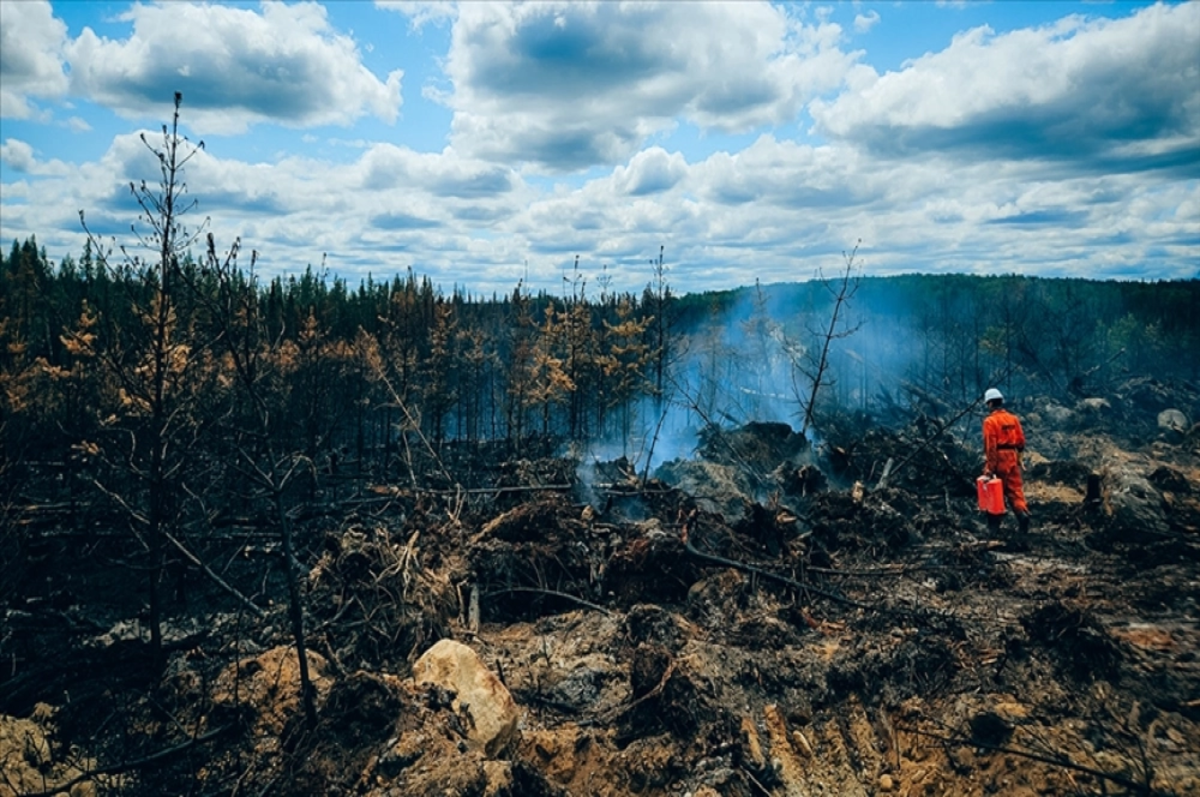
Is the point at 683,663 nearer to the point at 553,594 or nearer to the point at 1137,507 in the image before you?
the point at 553,594

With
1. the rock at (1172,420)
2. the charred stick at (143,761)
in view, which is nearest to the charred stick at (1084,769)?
the charred stick at (143,761)

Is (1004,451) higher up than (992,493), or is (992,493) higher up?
(1004,451)

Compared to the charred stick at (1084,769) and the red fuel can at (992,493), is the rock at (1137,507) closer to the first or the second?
the red fuel can at (992,493)

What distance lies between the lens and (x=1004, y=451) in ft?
30.0

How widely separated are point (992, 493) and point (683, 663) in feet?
18.9

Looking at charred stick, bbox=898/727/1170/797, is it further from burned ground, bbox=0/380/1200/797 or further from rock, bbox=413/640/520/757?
rock, bbox=413/640/520/757

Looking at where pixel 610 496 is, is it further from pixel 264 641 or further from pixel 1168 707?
pixel 1168 707

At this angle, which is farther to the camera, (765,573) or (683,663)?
(765,573)

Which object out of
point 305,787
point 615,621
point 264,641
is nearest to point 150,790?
point 305,787

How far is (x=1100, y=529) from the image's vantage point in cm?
958

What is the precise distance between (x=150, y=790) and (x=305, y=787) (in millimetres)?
1318

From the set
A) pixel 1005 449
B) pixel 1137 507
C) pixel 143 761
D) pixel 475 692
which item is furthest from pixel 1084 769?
pixel 1137 507

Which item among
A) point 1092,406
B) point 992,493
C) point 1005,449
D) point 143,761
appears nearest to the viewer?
point 143,761

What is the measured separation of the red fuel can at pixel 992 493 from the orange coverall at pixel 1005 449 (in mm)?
146
